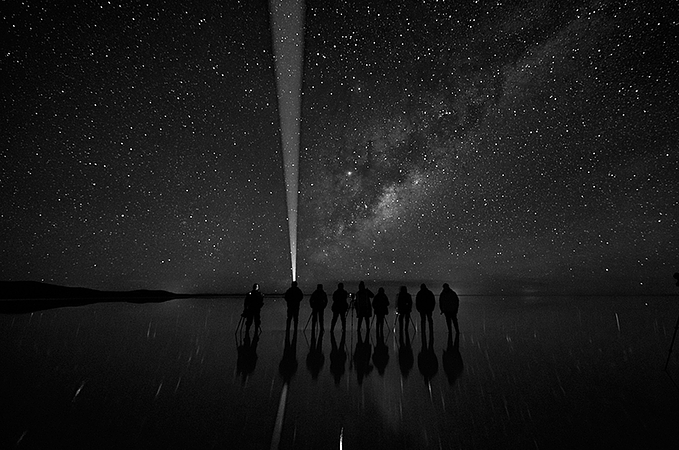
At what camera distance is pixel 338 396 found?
4.04 m

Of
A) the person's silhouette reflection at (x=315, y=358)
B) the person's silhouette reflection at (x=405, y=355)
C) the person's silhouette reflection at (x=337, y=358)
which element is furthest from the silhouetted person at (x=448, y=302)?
the person's silhouette reflection at (x=315, y=358)

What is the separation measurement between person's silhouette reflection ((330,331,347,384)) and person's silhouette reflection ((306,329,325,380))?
0.75 ft

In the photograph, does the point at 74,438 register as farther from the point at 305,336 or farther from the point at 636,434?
the point at 305,336

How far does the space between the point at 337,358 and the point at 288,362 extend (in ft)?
3.51

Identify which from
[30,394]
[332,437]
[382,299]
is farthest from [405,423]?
[382,299]

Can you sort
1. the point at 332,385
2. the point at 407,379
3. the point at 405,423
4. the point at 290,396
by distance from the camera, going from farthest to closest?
1. the point at 407,379
2. the point at 332,385
3. the point at 290,396
4. the point at 405,423

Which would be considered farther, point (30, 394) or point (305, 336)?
point (305, 336)

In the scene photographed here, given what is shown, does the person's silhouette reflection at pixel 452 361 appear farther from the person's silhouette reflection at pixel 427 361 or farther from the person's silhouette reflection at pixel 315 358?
the person's silhouette reflection at pixel 315 358

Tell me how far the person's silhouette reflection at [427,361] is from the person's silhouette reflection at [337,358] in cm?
143

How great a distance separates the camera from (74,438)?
9.29 feet

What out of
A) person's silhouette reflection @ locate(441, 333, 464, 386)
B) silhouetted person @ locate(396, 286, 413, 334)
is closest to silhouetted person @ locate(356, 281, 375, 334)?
silhouetted person @ locate(396, 286, 413, 334)

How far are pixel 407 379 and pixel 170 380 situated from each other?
12.4ft

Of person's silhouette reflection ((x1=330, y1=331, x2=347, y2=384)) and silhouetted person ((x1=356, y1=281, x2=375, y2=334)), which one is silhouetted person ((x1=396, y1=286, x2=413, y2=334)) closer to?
silhouetted person ((x1=356, y1=281, x2=375, y2=334))

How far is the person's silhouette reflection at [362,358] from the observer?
17.0 ft
